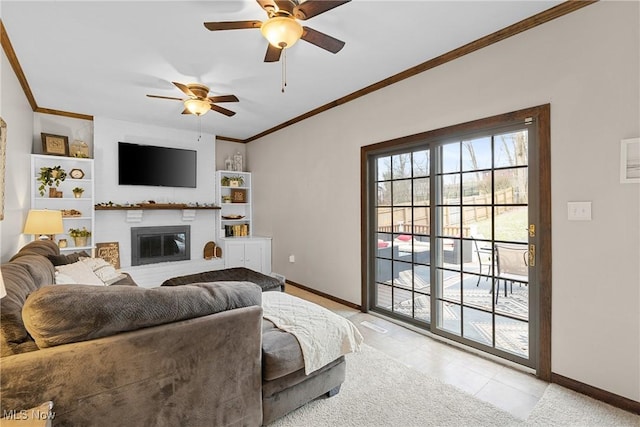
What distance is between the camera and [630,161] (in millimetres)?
1923

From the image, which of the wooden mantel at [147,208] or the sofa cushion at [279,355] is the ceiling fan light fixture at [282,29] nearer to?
the sofa cushion at [279,355]

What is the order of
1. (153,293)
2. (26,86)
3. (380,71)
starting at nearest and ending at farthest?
(153,293) → (380,71) → (26,86)

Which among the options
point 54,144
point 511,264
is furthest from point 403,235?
point 54,144

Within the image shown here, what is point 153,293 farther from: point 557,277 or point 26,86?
point 26,86

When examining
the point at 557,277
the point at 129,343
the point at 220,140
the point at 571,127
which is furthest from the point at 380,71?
the point at 220,140

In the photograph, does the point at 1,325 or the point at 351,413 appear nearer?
the point at 1,325

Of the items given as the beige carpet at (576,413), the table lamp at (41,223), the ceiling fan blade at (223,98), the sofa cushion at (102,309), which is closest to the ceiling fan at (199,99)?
the ceiling fan blade at (223,98)

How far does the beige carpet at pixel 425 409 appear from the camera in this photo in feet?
6.07

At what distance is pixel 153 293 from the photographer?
1414 mm

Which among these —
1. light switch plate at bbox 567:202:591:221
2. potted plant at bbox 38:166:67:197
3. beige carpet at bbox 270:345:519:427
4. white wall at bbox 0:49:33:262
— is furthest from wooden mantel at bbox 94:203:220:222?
light switch plate at bbox 567:202:591:221

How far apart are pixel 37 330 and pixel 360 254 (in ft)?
10.1

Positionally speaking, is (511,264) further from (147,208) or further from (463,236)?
(147,208)

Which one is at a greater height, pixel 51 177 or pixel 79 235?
pixel 51 177

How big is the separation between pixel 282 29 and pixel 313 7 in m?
0.24
